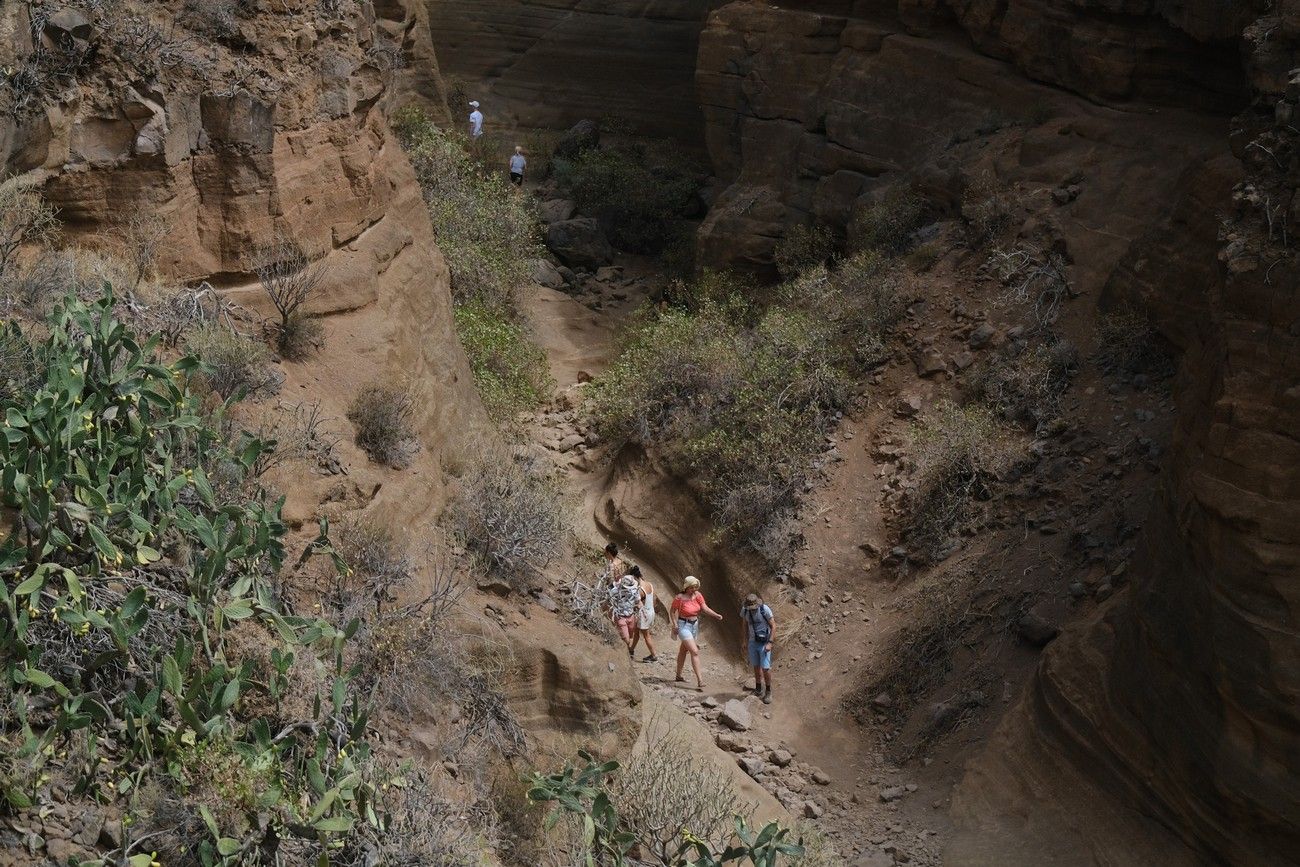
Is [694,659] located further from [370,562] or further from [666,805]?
[370,562]

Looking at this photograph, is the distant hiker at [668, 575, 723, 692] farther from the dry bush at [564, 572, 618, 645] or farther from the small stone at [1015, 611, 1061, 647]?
the small stone at [1015, 611, 1061, 647]

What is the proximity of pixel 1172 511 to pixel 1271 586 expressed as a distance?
109cm

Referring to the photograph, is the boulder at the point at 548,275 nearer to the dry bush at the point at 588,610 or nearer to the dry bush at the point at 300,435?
the dry bush at the point at 588,610

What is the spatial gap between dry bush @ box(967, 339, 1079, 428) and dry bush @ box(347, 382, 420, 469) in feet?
20.9

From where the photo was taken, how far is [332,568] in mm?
7828

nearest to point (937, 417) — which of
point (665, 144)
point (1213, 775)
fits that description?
point (1213, 775)

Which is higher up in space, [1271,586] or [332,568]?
[1271,586]

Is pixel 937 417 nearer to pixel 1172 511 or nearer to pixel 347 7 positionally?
pixel 1172 511

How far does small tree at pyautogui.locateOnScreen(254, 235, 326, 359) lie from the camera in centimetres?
915

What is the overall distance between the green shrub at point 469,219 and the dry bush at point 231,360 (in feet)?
24.2

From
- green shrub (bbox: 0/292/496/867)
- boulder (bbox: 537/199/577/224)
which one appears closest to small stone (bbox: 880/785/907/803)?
green shrub (bbox: 0/292/496/867)

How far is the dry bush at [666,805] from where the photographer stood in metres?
7.62

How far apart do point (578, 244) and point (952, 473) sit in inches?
386

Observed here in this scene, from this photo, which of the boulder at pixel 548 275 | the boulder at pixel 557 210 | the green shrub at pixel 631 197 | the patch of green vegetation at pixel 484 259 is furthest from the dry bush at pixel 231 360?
the green shrub at pixel 631 197
